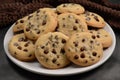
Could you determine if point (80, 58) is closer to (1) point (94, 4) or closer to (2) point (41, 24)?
(2) point (41, 24)

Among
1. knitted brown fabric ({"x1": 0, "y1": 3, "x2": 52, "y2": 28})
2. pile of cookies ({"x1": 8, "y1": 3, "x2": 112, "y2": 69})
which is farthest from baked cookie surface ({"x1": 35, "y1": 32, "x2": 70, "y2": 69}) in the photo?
knitted brown fabric ({"x1": 0, "y1": 3, "x2": 52, "y2": 28})

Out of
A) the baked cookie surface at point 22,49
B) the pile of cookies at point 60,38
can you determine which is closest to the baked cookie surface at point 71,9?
the pile of cookies at point 60,38

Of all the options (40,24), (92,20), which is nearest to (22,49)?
(40,24)

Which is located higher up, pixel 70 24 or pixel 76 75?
pixel 70 24

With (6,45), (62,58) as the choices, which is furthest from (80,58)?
(6,45)

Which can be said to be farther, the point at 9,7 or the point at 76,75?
the point at 9,7

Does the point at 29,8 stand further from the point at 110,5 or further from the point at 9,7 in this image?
the point at 110,5

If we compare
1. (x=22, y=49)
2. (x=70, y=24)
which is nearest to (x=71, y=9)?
(x=70, y=24)
